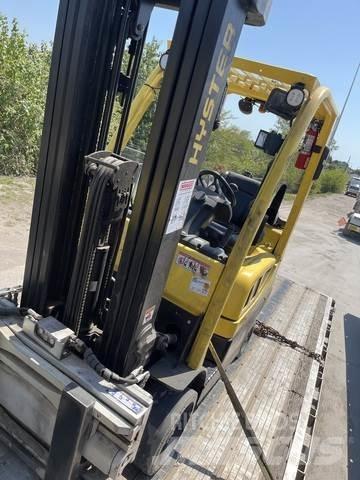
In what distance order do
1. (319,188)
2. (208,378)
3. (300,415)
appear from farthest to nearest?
1. (319,188)
2. (300,415)
3. (208,378)

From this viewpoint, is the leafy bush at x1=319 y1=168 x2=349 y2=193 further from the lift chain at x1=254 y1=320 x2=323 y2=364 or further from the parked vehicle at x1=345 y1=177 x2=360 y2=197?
the lift chain at x1=254 y1=320 x2=323 y2=364

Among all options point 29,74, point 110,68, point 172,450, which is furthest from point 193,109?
point 29,74

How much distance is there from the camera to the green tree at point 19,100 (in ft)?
29.7

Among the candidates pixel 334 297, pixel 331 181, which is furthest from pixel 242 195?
pixel 331 181

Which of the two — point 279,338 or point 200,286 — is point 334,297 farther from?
point 200,286

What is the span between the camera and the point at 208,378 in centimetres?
A: 307

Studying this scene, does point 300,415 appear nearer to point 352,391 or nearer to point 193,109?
point 352,391

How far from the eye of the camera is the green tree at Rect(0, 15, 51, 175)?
9.05 meters

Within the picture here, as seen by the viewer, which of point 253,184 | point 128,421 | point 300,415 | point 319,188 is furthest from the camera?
point 319,188

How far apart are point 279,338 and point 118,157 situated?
3564 mm

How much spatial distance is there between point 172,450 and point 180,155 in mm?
1986

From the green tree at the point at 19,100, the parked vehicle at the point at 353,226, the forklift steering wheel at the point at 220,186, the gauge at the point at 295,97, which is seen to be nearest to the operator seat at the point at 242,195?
the forklift steering wheel at the point at 220,186

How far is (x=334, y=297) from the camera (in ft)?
28.2

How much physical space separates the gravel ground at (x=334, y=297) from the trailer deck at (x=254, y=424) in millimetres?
389
